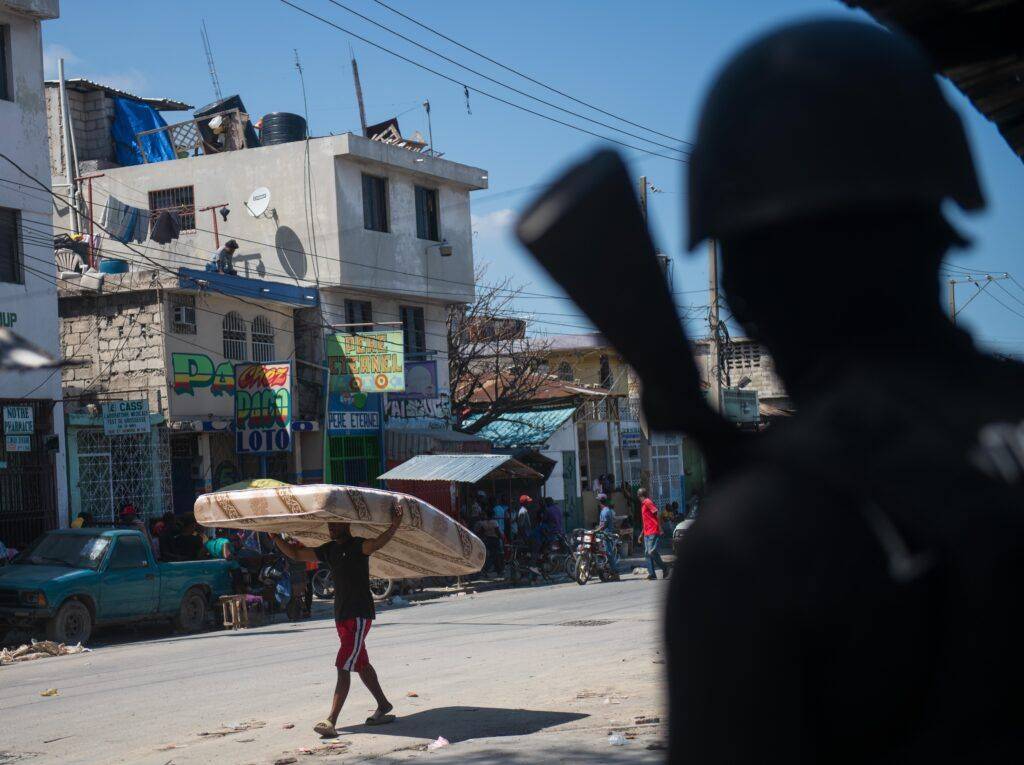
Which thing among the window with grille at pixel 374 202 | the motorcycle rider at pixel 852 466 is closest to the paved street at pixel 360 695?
the motorcycle rider at pixel 852 466

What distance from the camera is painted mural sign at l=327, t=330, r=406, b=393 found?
2769cm

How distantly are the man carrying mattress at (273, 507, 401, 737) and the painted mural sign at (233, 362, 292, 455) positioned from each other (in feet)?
47.0

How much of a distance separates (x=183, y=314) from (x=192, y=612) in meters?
8.32

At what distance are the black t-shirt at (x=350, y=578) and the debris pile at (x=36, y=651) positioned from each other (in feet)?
24.8

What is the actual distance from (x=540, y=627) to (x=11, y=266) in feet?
40.9

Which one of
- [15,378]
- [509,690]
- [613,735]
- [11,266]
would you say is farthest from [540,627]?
[11,266]

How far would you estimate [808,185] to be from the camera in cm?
114

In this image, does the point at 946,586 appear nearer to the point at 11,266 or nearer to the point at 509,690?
the point at 509,690

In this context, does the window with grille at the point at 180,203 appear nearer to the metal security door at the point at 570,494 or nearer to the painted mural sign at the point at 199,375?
the painted mural sign at the point at 199,375

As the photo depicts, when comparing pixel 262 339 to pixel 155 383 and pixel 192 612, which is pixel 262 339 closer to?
pixel 155 383

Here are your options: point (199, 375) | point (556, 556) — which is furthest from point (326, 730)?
point (556, 556)

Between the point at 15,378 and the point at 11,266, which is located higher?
the point at 11,266

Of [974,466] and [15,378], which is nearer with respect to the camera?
[974,466]

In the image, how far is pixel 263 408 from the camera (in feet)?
81.9
